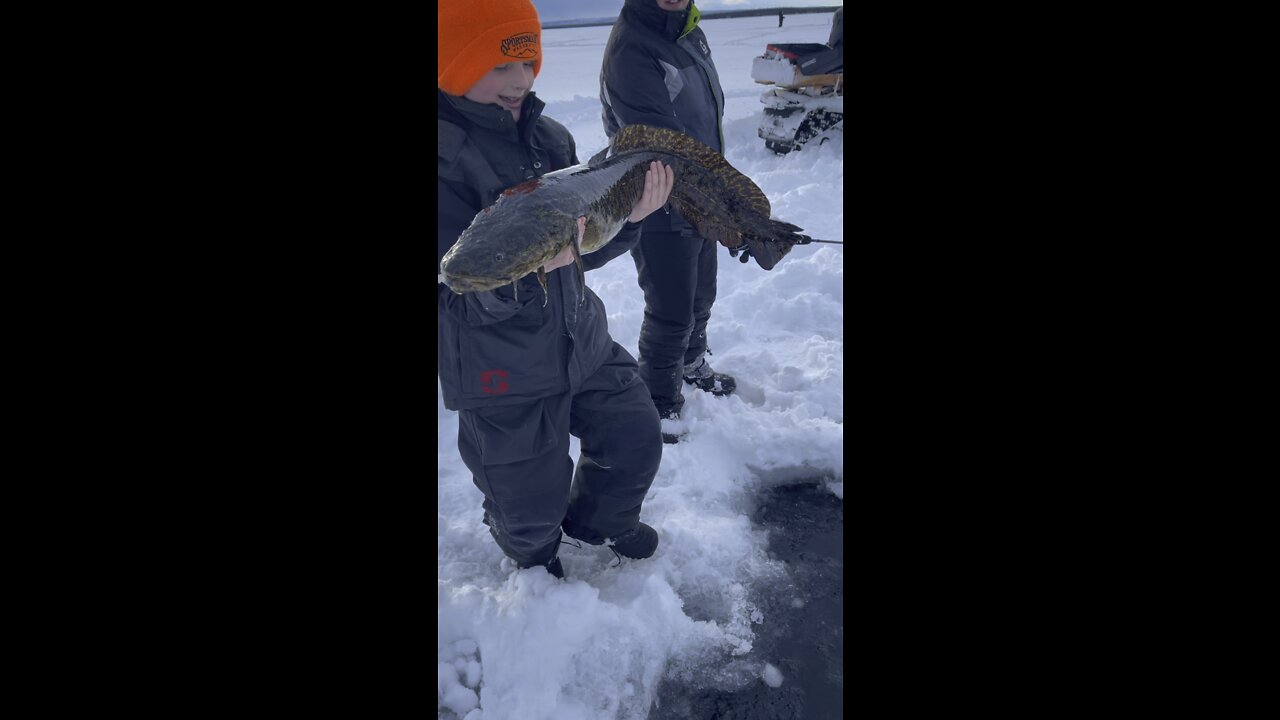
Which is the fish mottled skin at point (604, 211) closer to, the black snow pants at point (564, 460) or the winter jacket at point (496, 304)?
the winter jacket at point (496, 304)

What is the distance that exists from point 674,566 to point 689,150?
196cm

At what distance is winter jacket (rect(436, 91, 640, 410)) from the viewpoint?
7.67 feet

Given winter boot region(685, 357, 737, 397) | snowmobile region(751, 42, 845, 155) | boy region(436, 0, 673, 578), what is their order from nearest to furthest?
1. boy region(436, 0, 673, 578)
2. winter boot region(685, 357, 737, 397)
3. snowmobile region(751, 42, 845, 155)

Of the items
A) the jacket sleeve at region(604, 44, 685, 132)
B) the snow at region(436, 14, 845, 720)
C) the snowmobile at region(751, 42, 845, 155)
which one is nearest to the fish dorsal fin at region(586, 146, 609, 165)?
the jacket sleeve at region(604, 44, 685, 132)

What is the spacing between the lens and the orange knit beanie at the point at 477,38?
2189 millimetres

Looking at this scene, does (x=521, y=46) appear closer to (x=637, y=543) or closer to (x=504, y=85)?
(x=504, y=85)

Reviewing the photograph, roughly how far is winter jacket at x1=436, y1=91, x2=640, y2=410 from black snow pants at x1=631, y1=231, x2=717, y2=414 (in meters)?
1.36

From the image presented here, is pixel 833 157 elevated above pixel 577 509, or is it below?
above

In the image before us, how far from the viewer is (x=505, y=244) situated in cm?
211

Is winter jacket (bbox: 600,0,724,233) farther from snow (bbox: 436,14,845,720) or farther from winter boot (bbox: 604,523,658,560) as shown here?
winter boot (bbox: 604,523,658,560)
